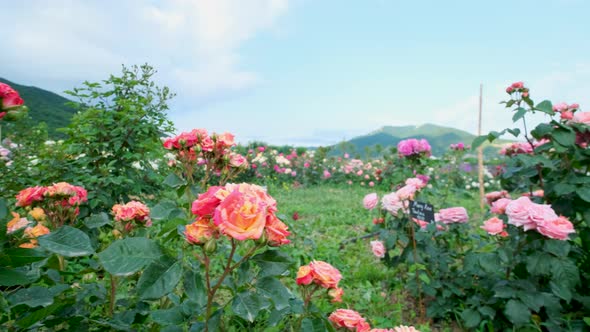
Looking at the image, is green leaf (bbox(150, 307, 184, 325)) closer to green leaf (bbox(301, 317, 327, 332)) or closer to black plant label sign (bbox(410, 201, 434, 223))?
green leaf (bbox(301, 317, 327, 332))

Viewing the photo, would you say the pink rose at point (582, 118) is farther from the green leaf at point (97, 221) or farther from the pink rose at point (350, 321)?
the green leaf at point (97, 221)

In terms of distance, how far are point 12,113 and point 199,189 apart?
0.65 meters

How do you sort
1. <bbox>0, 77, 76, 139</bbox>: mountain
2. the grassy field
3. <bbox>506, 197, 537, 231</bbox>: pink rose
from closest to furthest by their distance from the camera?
1. <bbox>506, 197, 537, 231</bbox>: pink rose
2. the grassy field
3. <bbox>0, 77, 76, 139</bbox>: mountain

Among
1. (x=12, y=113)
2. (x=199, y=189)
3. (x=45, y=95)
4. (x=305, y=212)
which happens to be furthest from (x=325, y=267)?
(x=45, y=95)

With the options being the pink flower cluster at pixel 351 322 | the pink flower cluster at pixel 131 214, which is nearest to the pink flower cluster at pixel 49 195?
the pink flower cluster at pixel 131 214

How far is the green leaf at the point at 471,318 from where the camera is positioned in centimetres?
176

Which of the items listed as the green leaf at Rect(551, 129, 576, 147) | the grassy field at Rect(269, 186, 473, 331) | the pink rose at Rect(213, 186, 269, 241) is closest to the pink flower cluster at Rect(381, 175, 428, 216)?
the grassy field at Rect(269, 186, 473, 331)

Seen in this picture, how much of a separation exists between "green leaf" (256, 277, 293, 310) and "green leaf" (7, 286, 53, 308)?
1.84ft

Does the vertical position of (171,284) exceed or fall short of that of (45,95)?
it falls short

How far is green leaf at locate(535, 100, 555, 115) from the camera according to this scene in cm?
183

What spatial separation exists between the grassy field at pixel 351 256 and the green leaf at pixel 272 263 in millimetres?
153

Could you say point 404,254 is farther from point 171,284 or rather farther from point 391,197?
point 171,284

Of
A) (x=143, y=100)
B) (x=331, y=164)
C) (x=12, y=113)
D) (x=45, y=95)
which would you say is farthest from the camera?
(x=45, y=95)

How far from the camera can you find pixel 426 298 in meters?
2.23
